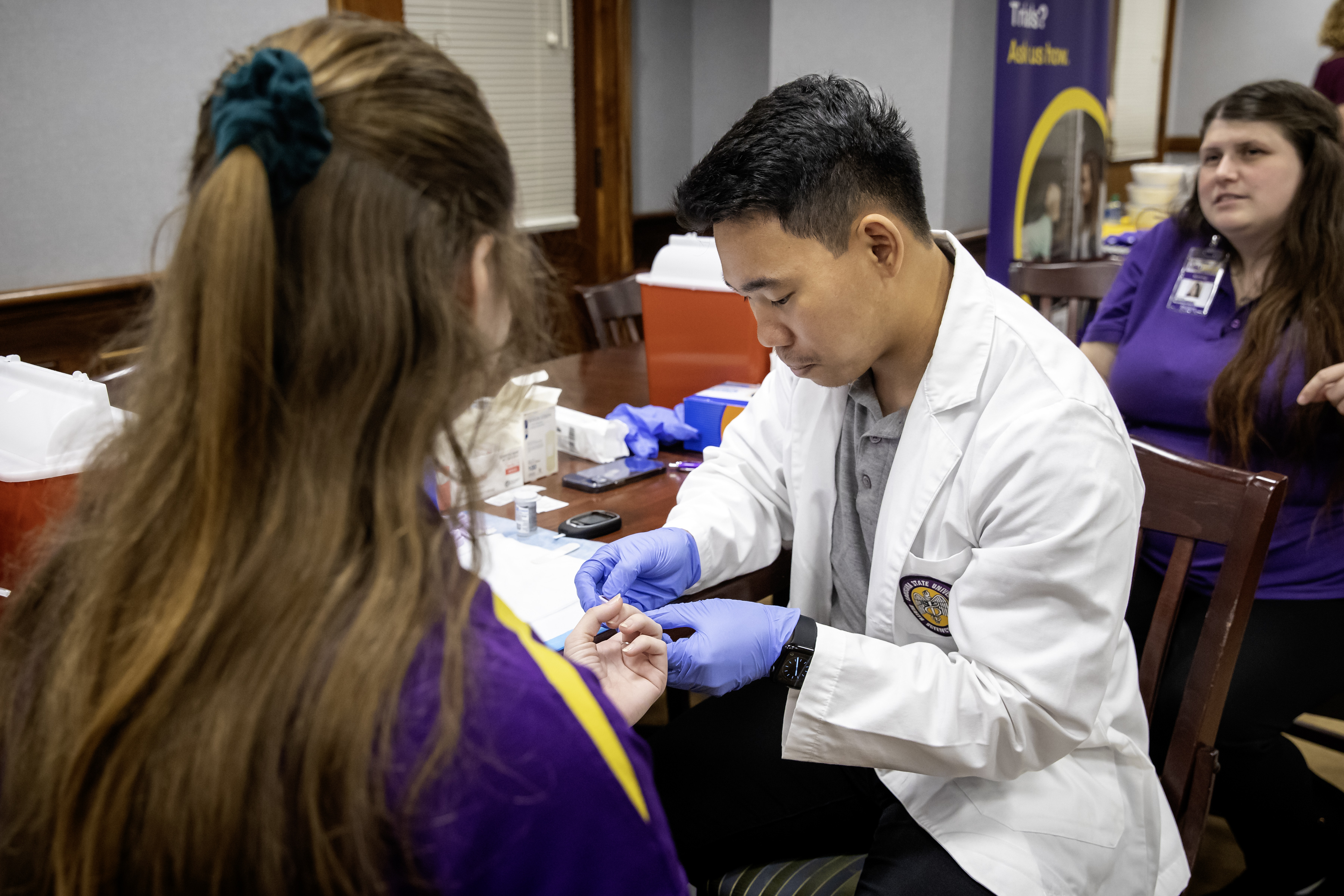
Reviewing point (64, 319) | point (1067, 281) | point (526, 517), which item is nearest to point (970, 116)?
point (1067, 281)

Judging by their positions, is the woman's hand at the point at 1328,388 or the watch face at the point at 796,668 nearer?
the watch face at the point at 796,668

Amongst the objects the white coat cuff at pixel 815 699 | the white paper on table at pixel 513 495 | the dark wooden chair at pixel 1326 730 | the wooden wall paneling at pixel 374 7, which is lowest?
the dark wooden chair at pixel 1326 730

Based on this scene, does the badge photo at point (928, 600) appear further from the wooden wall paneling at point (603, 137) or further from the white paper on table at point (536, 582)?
Answer: the wooden wall paneling at point (603, 137)

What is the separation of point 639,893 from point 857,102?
36.0 inches

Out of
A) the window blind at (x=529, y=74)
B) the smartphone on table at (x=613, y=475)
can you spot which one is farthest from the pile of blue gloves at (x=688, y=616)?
the window blind at (x=529, y=74)

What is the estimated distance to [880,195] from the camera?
3.97 ft

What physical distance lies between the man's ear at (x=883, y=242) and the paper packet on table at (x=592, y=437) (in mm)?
720

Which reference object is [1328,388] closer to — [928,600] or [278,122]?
[928,600]

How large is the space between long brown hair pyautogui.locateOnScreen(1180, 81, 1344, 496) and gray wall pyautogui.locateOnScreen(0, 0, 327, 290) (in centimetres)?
244

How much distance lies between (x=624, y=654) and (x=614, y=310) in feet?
6.42

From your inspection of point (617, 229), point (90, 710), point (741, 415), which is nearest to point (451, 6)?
point (617, 229)

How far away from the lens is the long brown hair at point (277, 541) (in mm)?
556

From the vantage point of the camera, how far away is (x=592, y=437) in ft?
5.98

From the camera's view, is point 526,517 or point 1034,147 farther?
point 1034,147
